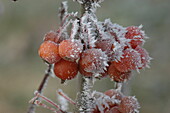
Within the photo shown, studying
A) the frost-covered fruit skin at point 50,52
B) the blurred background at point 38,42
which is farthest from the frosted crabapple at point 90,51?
the blurred background at point 38,42

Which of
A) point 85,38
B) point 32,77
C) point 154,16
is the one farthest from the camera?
point 32,77

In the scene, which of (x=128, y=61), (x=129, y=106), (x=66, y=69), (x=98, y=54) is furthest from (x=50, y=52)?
(x=129, y=106)

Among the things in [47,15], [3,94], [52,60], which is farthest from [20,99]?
[52,60]

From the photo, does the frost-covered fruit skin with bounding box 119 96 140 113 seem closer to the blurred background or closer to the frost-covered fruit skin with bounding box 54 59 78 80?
the frost-covered fruit skin with bounding box 54 59 78 80

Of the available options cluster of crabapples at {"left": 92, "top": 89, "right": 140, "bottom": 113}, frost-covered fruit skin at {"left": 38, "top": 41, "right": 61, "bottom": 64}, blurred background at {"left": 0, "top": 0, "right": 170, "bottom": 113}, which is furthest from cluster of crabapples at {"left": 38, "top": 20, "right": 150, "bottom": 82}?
blurred background at {"left": 0, "top": 0, "right": 170, "bottom": 113}

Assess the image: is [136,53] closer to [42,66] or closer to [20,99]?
[20,99]

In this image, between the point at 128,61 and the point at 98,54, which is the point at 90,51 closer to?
the point at 98,54
